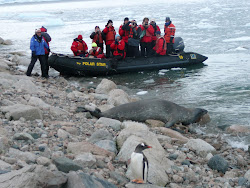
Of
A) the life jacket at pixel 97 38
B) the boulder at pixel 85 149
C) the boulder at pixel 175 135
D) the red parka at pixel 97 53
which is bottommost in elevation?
the boulder at pixel 175 135

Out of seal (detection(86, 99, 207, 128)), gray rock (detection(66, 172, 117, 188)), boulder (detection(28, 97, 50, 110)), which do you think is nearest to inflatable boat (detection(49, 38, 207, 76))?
seal (detection(86, 99, 207, 128))

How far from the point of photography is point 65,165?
365 cm

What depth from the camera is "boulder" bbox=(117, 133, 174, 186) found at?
4.02 m

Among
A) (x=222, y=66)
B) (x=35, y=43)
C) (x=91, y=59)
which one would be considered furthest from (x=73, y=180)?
(x=222, y=66)

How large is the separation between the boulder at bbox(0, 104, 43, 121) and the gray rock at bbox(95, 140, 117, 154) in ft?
4.28

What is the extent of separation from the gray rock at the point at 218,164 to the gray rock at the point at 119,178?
1.59 metres

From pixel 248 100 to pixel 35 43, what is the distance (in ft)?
19.7

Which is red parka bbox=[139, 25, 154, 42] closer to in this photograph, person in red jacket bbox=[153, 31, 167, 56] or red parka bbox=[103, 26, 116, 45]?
person in red jacket bbox=[153, 31, 167, 56]

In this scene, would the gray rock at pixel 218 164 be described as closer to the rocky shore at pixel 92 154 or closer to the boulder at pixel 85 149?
the rocky shore at pixel 92 154

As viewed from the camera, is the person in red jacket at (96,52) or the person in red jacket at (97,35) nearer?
the person in red jacket at (97,35)

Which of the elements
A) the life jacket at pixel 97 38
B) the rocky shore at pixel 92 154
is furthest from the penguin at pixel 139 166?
the life jacket at pixel 97 38

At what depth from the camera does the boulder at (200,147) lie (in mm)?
5379

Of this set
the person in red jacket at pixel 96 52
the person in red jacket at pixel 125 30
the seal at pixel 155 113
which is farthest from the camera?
the person in red jacket at pixel 96 52

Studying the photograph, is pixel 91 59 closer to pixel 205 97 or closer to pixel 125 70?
pixel 125 70
